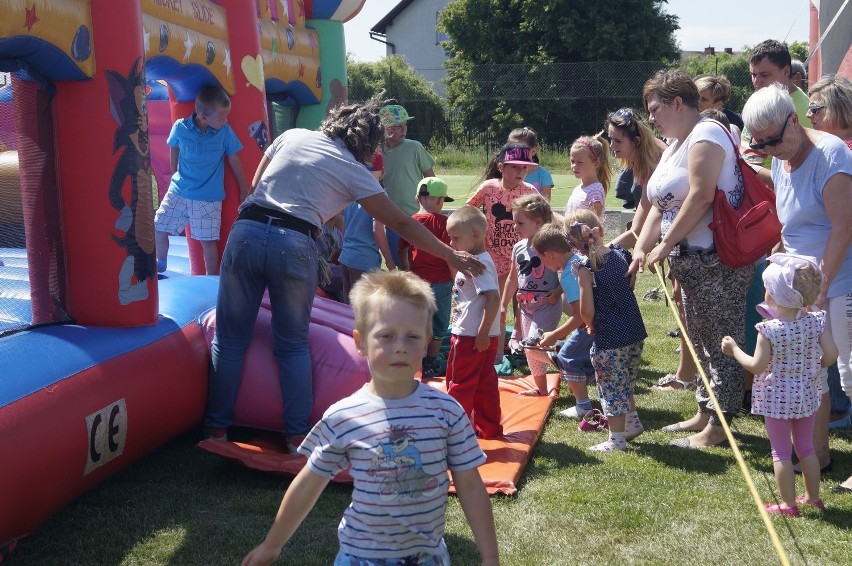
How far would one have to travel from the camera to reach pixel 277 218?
4625 millimetres

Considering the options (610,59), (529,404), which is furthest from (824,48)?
(610,59)

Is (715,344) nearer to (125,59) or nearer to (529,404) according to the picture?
(529,404)

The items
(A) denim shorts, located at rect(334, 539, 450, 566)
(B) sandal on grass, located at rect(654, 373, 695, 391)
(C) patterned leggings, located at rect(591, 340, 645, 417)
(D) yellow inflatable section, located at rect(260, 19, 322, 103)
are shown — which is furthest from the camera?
(D) yellow inflatable section, located at rect(260, 19, 322, 103)

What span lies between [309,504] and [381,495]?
188 millimetres

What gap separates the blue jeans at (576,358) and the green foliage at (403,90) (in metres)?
23.2

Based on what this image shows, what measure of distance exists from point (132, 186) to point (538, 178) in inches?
140

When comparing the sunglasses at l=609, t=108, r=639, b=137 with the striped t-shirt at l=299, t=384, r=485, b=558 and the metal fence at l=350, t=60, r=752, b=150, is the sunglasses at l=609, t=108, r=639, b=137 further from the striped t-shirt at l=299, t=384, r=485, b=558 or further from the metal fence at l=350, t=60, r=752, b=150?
the metal fence at l=350, t=60, r=752, b=150

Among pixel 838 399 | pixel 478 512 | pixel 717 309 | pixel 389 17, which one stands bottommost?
pixel 838 399

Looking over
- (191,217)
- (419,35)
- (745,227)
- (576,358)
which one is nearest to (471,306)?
(576,358)

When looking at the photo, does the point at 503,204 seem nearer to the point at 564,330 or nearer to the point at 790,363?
the point at 564,330

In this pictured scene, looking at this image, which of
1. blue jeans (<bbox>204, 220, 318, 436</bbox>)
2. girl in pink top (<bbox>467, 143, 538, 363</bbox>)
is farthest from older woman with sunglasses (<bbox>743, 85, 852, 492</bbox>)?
girl in pink top (<bbox>467, 143, 538, 363</bbox>)

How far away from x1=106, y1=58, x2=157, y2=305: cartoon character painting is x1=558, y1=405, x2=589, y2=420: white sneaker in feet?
8.35

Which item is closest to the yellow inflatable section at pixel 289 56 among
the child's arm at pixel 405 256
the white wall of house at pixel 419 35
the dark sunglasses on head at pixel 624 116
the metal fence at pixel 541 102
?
the child's arm at pixel 405 256

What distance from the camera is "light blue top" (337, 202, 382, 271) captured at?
23.0ft
